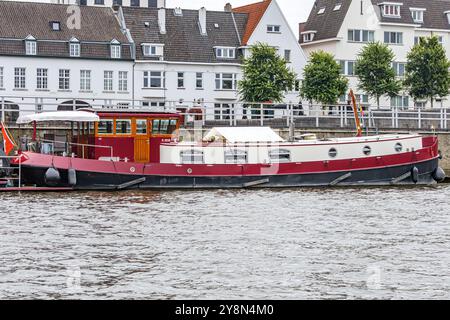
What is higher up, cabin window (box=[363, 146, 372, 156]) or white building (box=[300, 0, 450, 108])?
white building (box=[300, 0, 450, 108])

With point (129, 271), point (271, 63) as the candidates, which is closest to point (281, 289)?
point (129, 271)

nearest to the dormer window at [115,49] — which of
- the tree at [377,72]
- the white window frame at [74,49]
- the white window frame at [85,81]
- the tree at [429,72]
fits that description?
the white window frame at [85,81]

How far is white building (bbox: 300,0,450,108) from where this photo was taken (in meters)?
95.5

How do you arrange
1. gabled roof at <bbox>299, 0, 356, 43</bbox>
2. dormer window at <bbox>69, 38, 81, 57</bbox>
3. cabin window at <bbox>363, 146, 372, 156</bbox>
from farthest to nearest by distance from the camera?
gabled roof at <bbox>299, 0, 356, 43</bbox>, dormer window at <bbox>69, 38, 81, 57</bbox>, cabin window at <bbox>363, 146, 372, 156</bbox>

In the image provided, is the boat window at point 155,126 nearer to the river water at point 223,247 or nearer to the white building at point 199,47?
the river water at point 223,247

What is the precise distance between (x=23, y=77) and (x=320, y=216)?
50.8 meters

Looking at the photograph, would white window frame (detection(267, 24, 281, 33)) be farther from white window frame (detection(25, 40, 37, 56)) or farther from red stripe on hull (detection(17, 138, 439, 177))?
red stripe on hull (detection(17, 138, 439, 177))

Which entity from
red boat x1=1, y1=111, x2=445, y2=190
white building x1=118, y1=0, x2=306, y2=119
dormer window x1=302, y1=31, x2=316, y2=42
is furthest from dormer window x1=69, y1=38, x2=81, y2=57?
red boat x1=1, y1=111, x2=445, y2=190

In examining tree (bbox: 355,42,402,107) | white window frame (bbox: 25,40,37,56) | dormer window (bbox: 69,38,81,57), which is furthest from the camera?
tree (bbox: 355,42,402,107)

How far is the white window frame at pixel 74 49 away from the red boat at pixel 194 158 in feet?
112

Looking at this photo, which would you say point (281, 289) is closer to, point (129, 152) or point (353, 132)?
point (129, 152)

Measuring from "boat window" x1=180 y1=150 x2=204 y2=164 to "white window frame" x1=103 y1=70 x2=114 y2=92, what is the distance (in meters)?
38.0

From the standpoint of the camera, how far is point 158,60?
3487 inches

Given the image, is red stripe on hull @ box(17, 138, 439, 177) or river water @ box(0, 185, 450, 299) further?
red stripe on hull @ box(17, 138, 439, 177)
